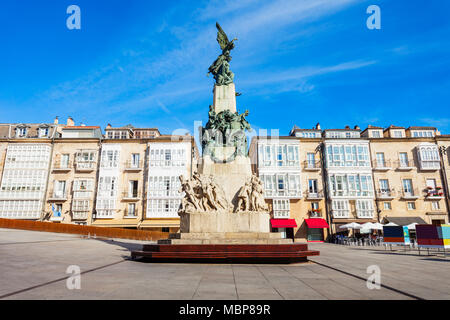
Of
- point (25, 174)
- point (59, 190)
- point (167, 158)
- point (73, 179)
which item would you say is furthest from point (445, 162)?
point (25, 174)

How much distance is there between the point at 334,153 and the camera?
4081cm

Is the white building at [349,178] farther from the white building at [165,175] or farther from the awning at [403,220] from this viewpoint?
the white building at [165,175]

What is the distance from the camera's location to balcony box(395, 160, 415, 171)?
3969 centimetres

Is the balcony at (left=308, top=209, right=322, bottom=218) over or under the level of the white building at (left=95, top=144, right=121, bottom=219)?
under

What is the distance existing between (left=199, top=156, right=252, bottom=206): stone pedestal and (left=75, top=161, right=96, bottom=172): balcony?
31916 mm

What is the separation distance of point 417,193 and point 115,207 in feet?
142

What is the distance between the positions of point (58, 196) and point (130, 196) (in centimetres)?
1020

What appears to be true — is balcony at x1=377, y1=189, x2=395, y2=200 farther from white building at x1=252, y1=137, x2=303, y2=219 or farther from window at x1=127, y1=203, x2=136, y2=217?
window at x1=127, y1=203, x2=136, y2=217

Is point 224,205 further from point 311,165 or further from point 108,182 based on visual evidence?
point 108,182

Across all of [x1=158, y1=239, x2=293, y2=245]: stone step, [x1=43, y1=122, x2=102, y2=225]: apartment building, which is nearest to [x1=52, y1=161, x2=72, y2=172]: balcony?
[x1=43, y1=122, x2=102, y2=225]: apartment building

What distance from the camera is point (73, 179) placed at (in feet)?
132
